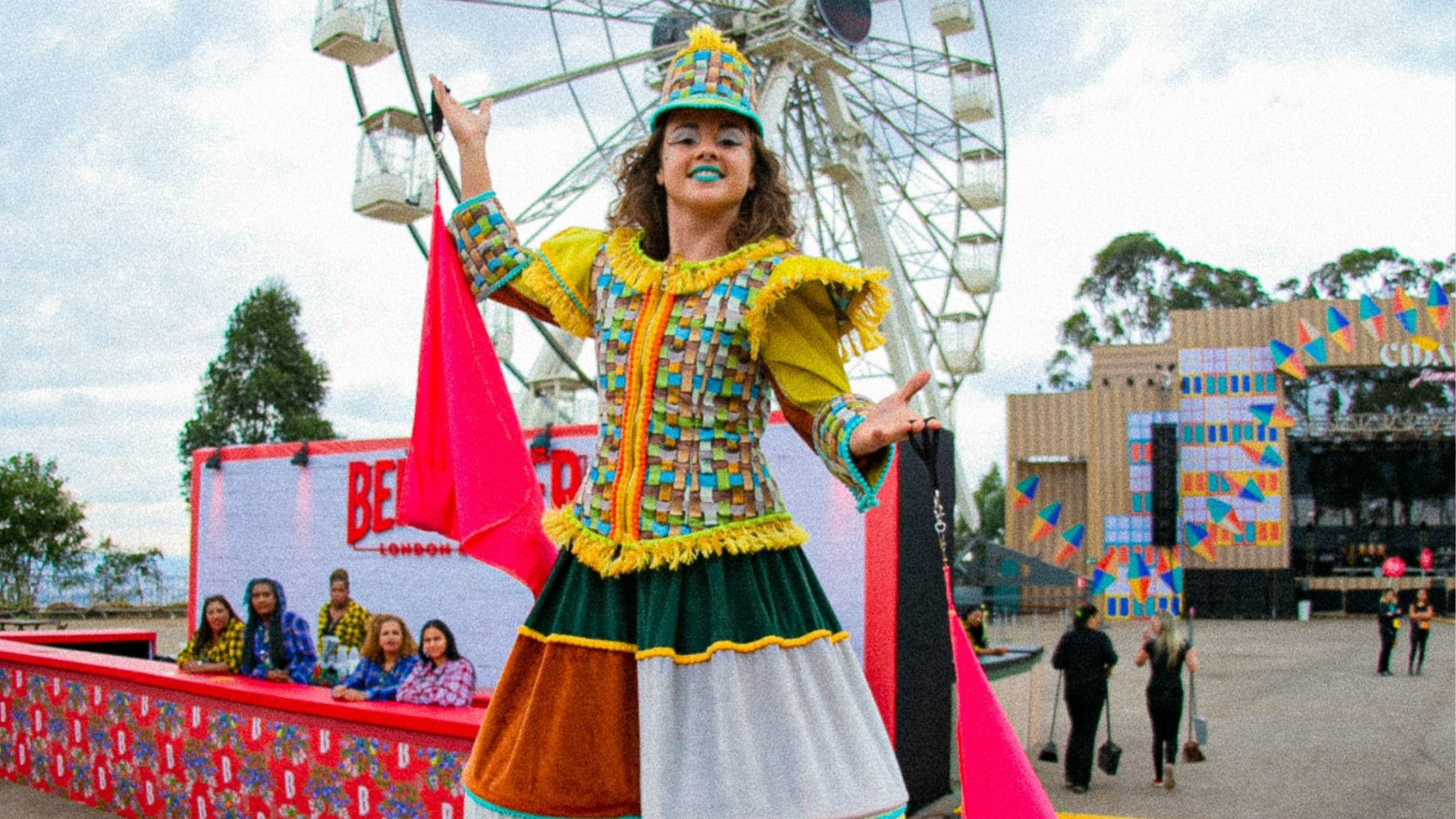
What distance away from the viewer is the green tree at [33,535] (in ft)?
78.8

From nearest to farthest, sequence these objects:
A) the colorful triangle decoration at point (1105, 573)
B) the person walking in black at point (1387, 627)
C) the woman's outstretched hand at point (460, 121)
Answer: the woman's outstretched hand at point (460, 121)
the colorful triangle decoration at point (1105, 573)
the person walking in black at point (1387, 627)

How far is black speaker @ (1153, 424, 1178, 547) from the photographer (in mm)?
29000

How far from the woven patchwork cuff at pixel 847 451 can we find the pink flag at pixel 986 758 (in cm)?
19

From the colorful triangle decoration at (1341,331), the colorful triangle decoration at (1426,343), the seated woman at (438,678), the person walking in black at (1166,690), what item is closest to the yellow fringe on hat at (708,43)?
the seated woman at (438,678)

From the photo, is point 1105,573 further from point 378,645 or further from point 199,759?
point 199,759

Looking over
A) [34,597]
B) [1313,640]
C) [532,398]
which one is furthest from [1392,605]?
[34,597]

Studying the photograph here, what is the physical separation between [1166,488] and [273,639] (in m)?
26.3

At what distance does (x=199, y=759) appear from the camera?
5176 mm

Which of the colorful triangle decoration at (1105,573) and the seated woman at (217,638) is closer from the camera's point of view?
the seated woman at (217,638)

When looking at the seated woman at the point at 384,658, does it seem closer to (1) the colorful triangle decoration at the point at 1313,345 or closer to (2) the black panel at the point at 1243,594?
(2) the black panel at the point at 1243,594

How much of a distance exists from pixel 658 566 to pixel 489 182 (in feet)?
2.89

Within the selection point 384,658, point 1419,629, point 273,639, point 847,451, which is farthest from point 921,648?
point 1419,629

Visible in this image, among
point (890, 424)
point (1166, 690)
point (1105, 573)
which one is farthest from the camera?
point (1105, 573)

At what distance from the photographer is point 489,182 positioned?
2391mm
